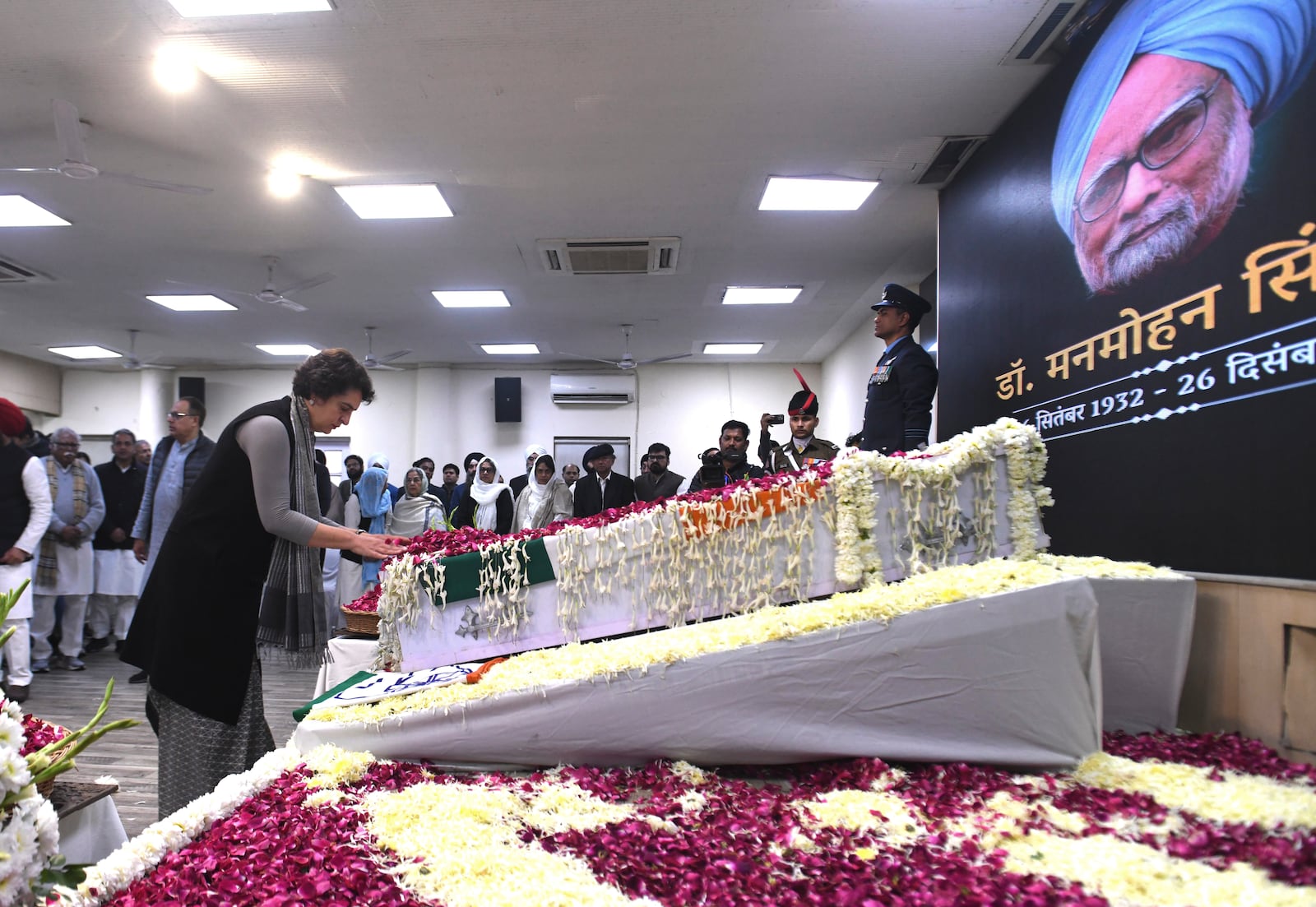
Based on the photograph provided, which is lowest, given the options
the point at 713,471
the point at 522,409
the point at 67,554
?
the point at 67,554

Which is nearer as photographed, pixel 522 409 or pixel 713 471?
pixel 713 471

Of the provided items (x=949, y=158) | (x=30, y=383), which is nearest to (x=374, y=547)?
(x=949, y=158)

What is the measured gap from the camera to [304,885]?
1134 mm

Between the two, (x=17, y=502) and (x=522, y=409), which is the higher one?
(x=522, y=409)

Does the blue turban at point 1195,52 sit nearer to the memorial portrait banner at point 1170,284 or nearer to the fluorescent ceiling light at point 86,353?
the memorial portrait banner at point 1170,284

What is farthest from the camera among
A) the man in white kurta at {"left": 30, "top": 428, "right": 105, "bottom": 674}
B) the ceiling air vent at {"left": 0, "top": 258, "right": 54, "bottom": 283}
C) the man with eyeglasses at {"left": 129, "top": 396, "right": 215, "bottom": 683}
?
the ceiling air vent at {"left": 0, "top": 258, "right": 54, "bottom": 283}

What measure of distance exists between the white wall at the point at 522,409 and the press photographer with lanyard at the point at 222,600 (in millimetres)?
9514

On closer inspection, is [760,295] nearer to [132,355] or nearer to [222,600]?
[222,600]

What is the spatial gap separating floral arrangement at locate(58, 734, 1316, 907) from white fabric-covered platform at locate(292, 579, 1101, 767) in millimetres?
60

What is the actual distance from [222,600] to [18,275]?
24.0 feet

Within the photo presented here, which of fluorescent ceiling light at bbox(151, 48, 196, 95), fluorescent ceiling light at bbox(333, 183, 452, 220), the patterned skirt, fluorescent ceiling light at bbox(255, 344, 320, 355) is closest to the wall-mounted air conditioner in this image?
fluorescent ceiling light at bbox(255, 344, 320, 355)

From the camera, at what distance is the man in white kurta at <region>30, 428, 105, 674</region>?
5027 mm

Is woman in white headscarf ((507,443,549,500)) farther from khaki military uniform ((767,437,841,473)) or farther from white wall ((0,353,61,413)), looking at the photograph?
white wall ((0,353,61,413))

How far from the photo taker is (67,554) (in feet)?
16.7
